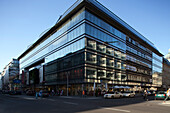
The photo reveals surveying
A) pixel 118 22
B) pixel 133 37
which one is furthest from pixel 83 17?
pixel 133 37

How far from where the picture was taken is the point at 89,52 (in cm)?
4372

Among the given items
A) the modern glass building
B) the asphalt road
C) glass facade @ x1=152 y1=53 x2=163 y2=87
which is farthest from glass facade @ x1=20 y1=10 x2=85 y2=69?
glass facade @ x1=152 y1=53 x2=163 y2=87

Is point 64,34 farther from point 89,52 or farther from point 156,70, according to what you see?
point 156,70

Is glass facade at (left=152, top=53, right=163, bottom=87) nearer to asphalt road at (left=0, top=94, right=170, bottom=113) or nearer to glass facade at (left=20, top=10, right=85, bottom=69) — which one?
glass facade at (left=20, top=10, right=85, bottom=69)

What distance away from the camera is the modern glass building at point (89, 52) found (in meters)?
43.8

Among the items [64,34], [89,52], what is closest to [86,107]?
[89,52]

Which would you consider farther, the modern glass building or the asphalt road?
the modern glass building

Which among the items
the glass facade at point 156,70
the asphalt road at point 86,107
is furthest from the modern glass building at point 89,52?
the glass facade at point 156,70

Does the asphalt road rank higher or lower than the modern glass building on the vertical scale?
lower

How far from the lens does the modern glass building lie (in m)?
43.8

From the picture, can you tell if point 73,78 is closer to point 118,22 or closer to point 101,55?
point 101,55

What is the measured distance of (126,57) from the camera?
61.8 metres

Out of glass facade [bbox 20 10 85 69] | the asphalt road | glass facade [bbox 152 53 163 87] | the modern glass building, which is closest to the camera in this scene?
Answer: the asphalt road

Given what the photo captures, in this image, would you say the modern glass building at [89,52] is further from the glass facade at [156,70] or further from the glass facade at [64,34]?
the glass facade at [156,70]
